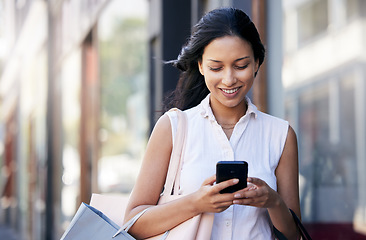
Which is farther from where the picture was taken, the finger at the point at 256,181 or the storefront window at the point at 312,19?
the storefront window at the point at 312,19

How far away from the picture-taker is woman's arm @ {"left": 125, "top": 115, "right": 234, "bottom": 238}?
211 cm

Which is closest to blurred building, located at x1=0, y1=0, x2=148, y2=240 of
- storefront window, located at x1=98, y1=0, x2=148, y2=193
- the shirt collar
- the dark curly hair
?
storefront window, located at x1=98, y1=0, x2=148, y2=193

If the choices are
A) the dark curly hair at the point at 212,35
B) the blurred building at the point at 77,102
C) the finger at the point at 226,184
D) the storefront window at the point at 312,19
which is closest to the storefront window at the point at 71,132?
the blurred building at the point at 77,102

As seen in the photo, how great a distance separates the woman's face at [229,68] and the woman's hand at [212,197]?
Answer: 1.10ft

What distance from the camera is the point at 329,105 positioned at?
352 centimetres

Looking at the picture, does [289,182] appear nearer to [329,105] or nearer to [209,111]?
[209,111]

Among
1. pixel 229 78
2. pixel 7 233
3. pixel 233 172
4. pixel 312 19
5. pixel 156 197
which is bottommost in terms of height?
pixel 7 233

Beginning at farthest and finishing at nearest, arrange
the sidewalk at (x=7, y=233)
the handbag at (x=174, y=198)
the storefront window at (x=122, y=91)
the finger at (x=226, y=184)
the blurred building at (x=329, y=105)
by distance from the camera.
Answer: the sidewalk at (x=7, y=233)
the storefront window at (x=122, y=91)
the blurred building at (x=329, y=105)
the handbag at (x=174, y=198)
the finger at (x=226, y=184)

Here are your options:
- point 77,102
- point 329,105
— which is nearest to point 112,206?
point 329,105

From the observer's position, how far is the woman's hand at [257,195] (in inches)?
77.2

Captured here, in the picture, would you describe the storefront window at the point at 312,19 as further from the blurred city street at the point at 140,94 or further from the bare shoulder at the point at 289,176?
the bare shoulder at the point at 289,176

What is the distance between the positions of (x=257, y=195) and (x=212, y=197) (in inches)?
5.6

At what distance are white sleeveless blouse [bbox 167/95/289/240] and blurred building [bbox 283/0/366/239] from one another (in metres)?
1.23

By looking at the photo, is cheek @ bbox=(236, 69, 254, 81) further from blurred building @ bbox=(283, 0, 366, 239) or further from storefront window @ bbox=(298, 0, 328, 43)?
storefront window @ bbox=(298, 0, 328, 43)
